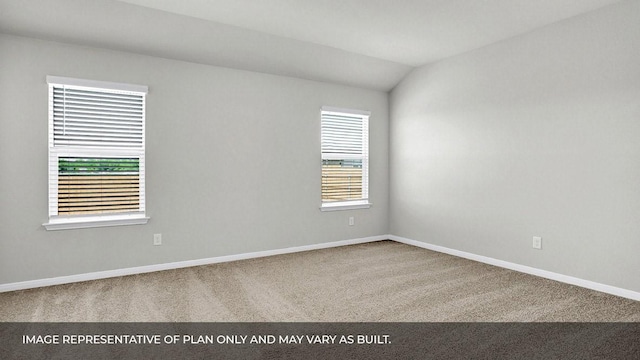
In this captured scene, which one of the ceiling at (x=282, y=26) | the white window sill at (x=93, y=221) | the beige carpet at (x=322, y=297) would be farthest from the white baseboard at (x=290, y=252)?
the ceiling at (x=282, y=26)

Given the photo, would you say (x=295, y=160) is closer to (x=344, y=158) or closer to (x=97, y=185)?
(x=344, y=158)

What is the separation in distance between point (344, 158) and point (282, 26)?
2.19 m

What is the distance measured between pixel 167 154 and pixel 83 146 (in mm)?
783

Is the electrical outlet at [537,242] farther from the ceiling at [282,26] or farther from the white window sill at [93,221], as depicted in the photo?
the white window sill at [93,221]

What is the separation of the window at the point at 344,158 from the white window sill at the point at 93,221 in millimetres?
2346

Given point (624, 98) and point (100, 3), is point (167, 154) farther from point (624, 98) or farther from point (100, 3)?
point (624, 98)

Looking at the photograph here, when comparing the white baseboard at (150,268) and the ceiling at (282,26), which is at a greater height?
the ceiling at (282,26)

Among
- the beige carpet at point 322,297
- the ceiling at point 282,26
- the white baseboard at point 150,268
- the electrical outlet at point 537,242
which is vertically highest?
the ceiling at point 282,26

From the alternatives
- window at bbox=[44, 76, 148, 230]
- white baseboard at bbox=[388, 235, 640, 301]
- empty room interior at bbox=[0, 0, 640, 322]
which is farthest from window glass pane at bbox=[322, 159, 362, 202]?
window at bbox=[44, 76, 148, 230]

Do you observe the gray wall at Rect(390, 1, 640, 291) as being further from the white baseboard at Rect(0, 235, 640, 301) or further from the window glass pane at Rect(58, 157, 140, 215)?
the window glass pane at Rect(58, 157, 140, 215)

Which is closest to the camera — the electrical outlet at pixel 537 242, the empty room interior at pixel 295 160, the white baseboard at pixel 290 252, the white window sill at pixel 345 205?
the empty room interior at pixel 295 160

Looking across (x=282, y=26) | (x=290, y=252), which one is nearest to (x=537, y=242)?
(x=290, y=252)

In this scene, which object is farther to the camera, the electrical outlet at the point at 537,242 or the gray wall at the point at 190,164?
the electrical outlet at the point at 537,242

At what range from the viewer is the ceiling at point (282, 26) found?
325 cm
